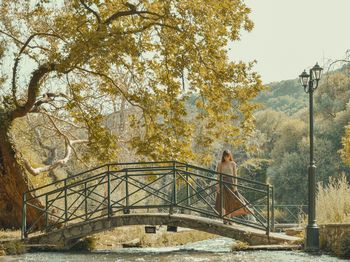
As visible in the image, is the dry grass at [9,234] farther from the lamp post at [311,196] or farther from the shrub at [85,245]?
the lamp post at [311,196]

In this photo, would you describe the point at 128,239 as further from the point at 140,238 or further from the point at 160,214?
the point at 160,214

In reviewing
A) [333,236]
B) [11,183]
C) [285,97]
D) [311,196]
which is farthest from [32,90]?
[285,97]

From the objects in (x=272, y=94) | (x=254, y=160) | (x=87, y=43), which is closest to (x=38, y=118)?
(x=87, y=43)

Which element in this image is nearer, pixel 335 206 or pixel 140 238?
pixel 335 206

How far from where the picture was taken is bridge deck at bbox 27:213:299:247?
1791 cm

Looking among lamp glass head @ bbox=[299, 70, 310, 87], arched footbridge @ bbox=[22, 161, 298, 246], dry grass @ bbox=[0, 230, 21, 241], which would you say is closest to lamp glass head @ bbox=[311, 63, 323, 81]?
lamp glass head @ bbox=[299, 70, 310, 87]

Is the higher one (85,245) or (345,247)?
(345,247)

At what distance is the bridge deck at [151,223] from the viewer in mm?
17906

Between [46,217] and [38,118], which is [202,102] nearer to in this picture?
[46,217]

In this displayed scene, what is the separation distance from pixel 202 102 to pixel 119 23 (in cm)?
356

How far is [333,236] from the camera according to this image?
14938 millimetres

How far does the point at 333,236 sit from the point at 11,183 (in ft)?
35.1

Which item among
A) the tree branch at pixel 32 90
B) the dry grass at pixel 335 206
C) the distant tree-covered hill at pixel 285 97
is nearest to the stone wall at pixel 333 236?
the dry grass at pixel 335 206

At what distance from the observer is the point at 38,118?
29.9 meters
